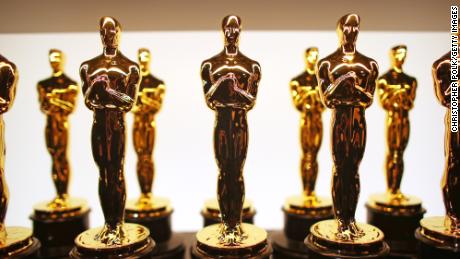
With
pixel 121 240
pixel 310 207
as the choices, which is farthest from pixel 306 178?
pixel 121 240

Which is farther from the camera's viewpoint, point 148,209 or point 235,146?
point 148,209

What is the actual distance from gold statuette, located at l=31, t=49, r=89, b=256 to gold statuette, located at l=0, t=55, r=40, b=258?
147mm

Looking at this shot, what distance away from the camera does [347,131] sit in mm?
1129

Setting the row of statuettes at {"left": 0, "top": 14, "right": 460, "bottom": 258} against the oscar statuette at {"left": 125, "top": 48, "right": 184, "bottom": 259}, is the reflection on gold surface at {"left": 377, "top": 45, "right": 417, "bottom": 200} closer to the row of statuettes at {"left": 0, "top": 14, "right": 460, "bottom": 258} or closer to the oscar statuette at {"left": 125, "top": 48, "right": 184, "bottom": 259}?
the row of statuettes at {"left": 0, "top": 14, "right": 460, "bottom": 258}

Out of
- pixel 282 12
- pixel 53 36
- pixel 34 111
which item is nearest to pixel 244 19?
pixel 282 12

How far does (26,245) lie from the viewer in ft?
3.72

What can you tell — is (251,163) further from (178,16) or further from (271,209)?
(178,16)

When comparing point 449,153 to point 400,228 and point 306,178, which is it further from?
point 306,178

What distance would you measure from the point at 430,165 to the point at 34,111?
1591mm

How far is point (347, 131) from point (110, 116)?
58 centimetres

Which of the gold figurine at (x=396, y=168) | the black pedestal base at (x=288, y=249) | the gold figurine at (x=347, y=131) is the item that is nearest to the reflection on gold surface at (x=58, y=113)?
the black pedestal base at (x=288, y=249)

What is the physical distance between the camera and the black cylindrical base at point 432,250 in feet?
3.56

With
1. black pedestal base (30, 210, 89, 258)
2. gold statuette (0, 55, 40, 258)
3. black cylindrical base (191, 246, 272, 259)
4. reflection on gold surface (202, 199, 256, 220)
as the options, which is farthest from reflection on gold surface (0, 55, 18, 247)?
reflection on gold surface (202, 199, 256, 220)

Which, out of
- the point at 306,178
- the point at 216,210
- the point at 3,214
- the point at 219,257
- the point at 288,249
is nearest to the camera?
the point at 219,257
